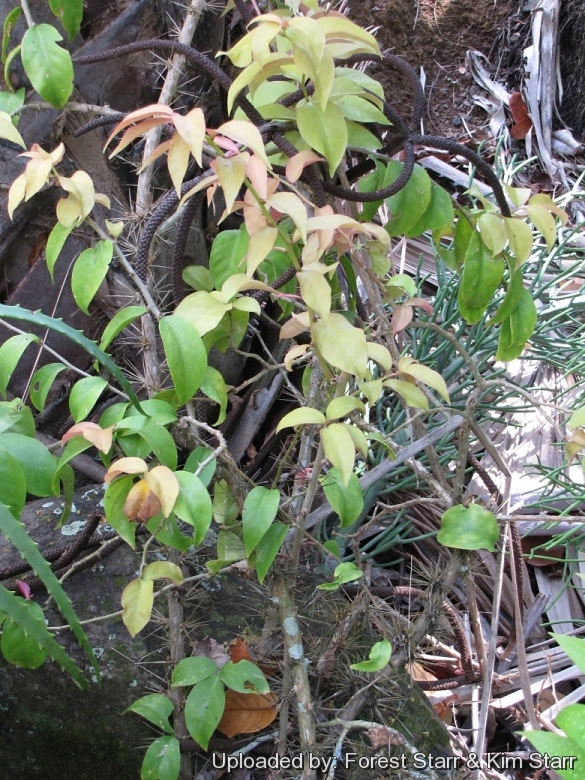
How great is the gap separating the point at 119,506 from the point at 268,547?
210 millimetres

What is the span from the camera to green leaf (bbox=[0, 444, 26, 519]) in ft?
2.29

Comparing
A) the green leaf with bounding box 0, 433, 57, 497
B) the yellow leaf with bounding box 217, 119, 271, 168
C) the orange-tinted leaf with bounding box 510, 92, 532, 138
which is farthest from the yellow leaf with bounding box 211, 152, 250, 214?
the orange-tinted leaf with bounding box 510, 92, 532, 138

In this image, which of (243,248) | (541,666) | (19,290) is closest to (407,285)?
(243,248)

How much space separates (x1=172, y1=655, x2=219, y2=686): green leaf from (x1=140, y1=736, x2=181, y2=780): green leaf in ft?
0.28

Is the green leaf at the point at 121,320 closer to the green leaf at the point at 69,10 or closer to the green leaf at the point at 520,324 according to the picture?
the green leaf at the point at 69,10

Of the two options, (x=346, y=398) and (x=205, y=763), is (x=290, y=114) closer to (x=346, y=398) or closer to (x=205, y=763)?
(x=346, y=398)

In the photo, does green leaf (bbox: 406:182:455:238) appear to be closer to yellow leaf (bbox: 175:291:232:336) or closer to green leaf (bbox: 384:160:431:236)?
green leaf (bbox: 384:160:431:236)

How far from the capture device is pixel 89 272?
0.85 metres

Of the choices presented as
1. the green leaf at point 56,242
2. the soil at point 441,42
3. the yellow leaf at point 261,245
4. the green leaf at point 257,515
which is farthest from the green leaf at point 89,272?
the soil at point 441,42

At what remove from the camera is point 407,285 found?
3.16 ft

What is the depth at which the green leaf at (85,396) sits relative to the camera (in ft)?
2.58

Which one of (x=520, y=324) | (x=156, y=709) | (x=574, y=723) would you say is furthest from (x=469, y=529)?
(x=156, y=709)

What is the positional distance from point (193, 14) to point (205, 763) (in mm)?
1221

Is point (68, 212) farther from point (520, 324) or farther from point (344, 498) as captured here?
point (520, 324)
